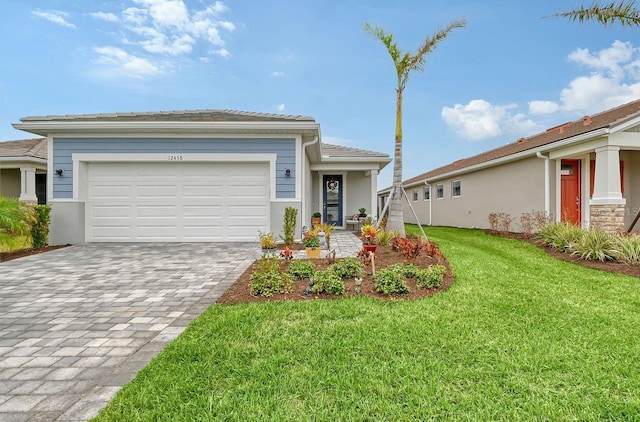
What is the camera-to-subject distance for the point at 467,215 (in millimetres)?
14578

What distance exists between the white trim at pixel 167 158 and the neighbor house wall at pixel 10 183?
820 centimetres

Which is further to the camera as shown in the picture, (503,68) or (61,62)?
(503,68)

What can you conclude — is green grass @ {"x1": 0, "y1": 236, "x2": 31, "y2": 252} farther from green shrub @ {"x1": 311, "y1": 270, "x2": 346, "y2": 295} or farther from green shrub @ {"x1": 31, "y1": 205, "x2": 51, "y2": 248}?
green shrub @ {"x1": 311, "y1": 270, "x2": 346, "y2": 295}

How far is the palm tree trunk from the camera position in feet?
29.1

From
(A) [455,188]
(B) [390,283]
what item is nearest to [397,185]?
(B) [390,283]

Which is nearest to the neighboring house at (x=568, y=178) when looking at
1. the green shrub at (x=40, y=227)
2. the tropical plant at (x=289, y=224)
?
the tropical plant at (x=289, y=224)

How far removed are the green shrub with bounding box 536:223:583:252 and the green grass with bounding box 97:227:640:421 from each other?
13.4 ft

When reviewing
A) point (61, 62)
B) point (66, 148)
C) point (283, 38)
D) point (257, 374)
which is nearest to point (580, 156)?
point (283, 38)

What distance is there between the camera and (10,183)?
14070 mm

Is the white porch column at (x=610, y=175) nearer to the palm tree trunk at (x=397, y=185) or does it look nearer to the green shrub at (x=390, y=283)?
the palm tree trunk at (x=397, y=185)

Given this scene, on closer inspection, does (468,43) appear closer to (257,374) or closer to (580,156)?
(580,156)

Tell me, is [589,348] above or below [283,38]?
below

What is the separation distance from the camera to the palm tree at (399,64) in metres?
8.37

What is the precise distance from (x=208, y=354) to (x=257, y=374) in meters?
0.55
